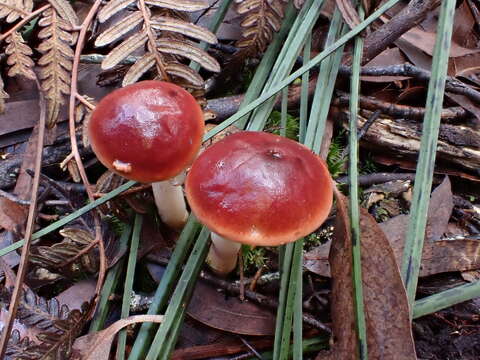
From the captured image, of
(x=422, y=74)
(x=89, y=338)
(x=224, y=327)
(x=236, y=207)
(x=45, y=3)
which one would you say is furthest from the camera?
(x=422, y=74)

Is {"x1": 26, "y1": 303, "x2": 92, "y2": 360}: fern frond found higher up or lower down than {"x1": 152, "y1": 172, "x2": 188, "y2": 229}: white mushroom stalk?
lower down

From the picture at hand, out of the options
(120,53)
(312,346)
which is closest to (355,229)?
(312,346)

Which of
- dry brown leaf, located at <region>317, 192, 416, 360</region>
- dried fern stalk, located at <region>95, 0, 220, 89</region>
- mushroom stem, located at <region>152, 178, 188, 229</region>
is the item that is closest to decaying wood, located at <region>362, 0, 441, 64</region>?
dried fern stalk, located at <region>95, 0, 220, 89</region>

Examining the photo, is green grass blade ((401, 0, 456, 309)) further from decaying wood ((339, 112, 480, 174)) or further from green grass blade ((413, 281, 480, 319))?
decaying wood ((339, 112, 480, 174))

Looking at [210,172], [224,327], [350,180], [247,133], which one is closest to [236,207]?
[210,172]

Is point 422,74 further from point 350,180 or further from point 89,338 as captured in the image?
point 89,338
